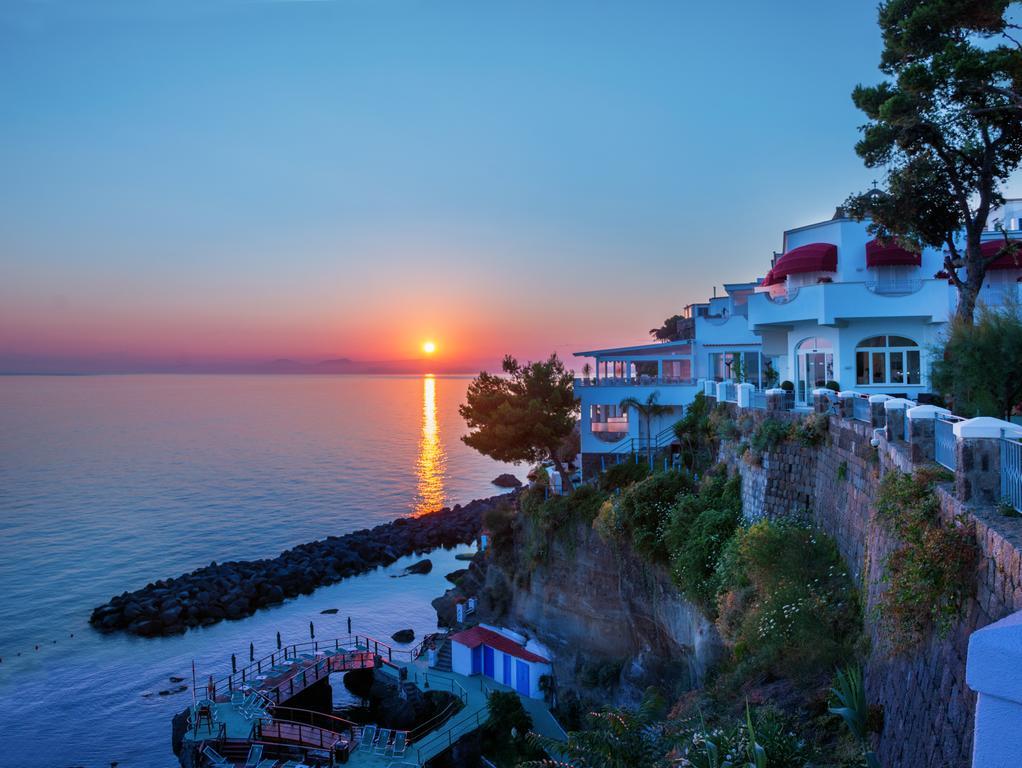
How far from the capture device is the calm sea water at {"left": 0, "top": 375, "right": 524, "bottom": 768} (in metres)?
31.7

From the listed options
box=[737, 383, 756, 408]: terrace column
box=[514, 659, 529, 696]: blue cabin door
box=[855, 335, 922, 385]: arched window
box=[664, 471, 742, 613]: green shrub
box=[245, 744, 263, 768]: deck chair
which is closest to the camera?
box=[664, 471, 742, 613]: green shrub

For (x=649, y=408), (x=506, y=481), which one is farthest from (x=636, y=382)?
(x=506, y=481)

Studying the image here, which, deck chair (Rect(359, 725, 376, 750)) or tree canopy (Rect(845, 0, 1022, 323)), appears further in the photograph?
deck chair (Rect(359, 725, 376, 750))

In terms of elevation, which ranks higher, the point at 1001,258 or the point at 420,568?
the point at 1001,258

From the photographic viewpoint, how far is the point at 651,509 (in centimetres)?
2384

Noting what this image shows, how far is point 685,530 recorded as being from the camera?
21.5 m

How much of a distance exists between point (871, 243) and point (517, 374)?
1745 centimetres

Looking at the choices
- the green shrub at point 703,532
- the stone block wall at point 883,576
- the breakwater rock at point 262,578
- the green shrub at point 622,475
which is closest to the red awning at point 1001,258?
the green shrub at point 703,532

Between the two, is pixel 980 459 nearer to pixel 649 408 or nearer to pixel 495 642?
pixel 495 642

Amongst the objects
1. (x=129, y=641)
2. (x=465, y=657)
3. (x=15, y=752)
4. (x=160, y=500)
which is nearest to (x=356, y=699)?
(x=465, y=657)

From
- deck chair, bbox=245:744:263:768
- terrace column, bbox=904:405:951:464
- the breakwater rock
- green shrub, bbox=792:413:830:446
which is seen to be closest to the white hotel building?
green shrub, bbox=792:413:830:446

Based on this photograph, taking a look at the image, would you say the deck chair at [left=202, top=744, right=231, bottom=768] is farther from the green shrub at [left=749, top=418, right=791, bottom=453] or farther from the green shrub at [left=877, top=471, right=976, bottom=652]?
the green shrub at [left=877, top=471, right=976, bottom=652]

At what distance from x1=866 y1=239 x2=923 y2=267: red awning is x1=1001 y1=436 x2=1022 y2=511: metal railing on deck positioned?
64.5 feet

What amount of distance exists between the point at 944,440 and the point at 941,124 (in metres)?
11.9
